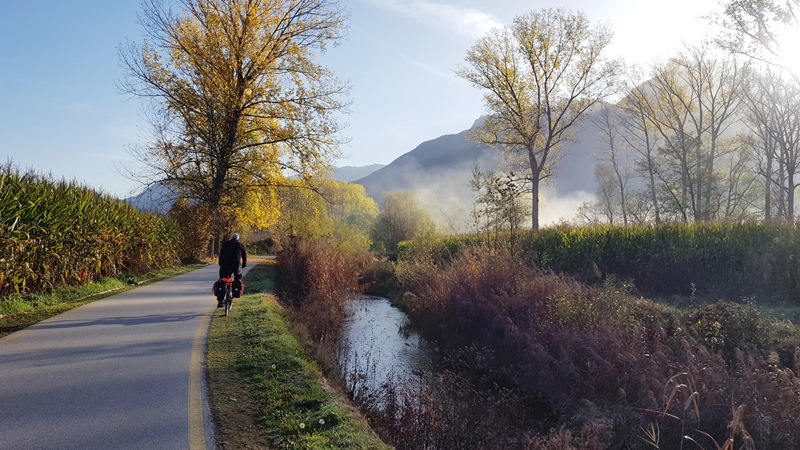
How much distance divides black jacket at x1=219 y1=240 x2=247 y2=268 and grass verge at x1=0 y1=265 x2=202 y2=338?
10.8ft

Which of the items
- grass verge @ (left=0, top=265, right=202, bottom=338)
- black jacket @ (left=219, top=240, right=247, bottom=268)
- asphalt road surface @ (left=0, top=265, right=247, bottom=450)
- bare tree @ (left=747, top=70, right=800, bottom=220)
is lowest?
asphalt road surface @ (left=0, top=265, right=247, bottom=450)

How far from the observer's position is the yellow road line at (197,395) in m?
4.73

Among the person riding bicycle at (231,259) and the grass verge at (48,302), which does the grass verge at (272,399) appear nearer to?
the person riding bicycle at (231,259)

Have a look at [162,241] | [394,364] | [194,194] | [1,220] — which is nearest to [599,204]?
[194,194]

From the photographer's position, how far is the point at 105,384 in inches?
242

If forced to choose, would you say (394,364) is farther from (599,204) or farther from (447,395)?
(599,204)

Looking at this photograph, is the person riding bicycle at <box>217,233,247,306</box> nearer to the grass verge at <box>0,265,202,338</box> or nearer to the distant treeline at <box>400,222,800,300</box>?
the grass verge at <box>0,265,202,338</box>

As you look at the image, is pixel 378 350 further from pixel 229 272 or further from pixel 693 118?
pixel 693 118

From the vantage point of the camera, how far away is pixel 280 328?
1022 centimetres

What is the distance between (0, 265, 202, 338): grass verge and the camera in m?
9.49

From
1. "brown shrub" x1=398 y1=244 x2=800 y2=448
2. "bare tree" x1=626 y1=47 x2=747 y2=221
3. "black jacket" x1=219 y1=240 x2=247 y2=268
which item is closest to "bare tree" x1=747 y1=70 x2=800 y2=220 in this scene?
"bare tree" x1=626 y1=47 x2=747 y2=221

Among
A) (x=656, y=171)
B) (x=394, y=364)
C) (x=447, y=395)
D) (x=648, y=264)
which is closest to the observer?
(x=447, y=395)

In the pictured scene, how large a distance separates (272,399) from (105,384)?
1991mm

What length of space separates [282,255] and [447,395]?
51.6 ft
